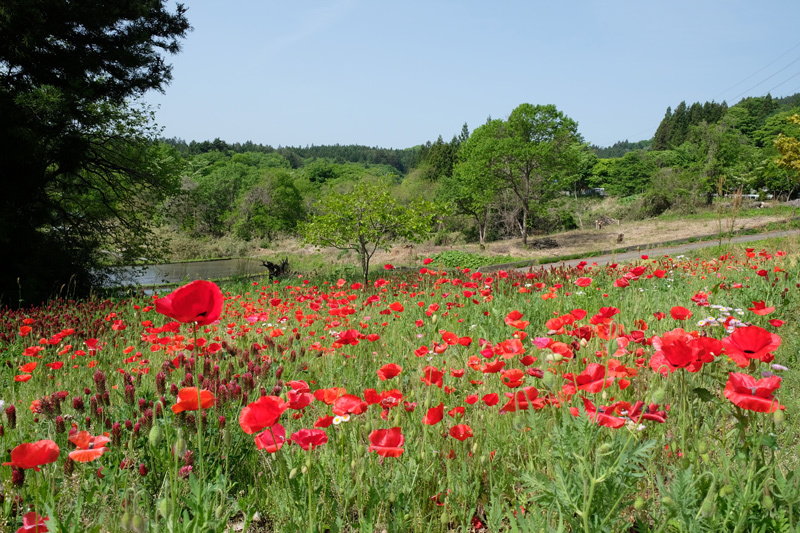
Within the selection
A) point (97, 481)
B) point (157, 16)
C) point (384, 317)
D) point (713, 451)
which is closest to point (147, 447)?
point (97, 481)

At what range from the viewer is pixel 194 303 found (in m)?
1.20

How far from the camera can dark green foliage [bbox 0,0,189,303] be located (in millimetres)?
9797

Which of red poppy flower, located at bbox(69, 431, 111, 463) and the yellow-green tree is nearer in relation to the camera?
red poppy flower, located at bbox(69, 431, 111, 463)

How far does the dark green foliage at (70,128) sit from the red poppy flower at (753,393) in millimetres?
10870

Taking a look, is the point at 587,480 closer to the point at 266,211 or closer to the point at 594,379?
the point at 594,379

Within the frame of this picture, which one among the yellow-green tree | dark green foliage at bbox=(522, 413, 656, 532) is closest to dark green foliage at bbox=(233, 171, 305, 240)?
the yellow-green tree

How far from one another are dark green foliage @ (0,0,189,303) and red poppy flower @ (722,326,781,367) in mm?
10841

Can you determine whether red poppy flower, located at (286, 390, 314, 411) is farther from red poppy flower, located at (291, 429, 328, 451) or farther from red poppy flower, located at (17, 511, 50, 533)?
red poppy flower, located at (17, 511, 50, 533)

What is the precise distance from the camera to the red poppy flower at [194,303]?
1.18m

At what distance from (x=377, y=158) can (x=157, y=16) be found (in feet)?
500

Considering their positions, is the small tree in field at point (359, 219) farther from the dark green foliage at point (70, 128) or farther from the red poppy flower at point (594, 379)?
the red poppy flower at point (594, 379)

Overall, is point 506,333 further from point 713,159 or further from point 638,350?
point 713,159

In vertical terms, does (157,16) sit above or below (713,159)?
above

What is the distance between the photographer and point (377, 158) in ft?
533
